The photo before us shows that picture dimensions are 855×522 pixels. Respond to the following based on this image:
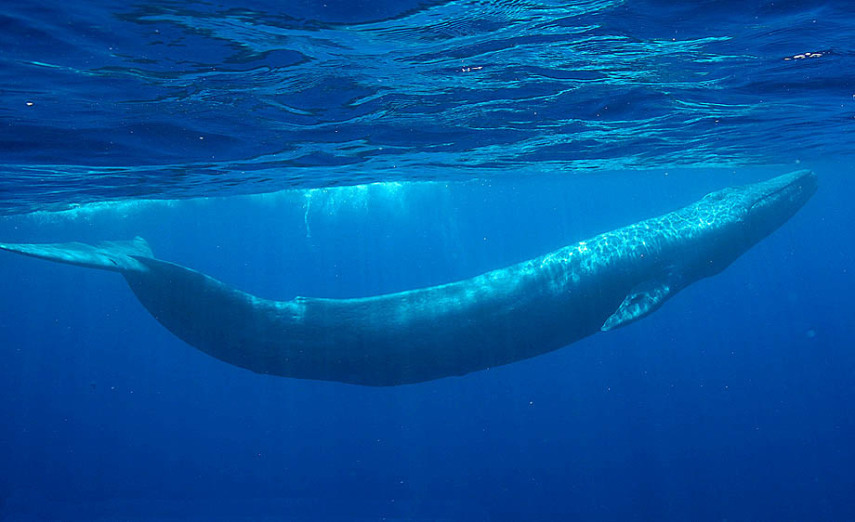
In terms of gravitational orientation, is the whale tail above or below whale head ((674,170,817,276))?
above

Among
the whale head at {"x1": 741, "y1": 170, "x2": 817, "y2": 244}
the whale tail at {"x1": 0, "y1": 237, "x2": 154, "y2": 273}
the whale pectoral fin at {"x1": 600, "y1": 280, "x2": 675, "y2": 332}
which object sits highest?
the whale tail at {"x1": 0, "y1": 237, "x2": 154, "y2": 273}

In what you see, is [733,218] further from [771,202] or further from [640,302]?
[640,302]

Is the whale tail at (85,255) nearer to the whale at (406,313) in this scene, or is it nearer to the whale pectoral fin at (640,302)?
the whale at (406,313)

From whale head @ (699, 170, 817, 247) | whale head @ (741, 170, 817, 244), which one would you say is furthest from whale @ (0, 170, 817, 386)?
whale head @ (741, 170, 817, 244)

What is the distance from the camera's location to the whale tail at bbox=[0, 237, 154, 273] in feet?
25.0

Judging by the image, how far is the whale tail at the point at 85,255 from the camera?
7.63 meters

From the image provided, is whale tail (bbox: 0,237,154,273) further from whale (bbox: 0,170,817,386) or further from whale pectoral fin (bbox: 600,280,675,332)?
whale pectoral fin (bbox: 600,280,675,332)

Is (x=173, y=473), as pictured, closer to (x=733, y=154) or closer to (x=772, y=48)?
(x=733, y=154)

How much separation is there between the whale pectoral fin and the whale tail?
7.60m

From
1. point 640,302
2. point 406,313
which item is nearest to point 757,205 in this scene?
point 640,302

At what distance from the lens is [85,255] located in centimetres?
829

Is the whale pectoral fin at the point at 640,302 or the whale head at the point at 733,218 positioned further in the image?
the whale head at the point at 733,218

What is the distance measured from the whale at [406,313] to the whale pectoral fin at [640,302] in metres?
0.03

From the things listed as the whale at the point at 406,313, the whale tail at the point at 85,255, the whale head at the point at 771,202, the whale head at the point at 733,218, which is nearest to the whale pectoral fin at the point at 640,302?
the whale at the point at 406,313
